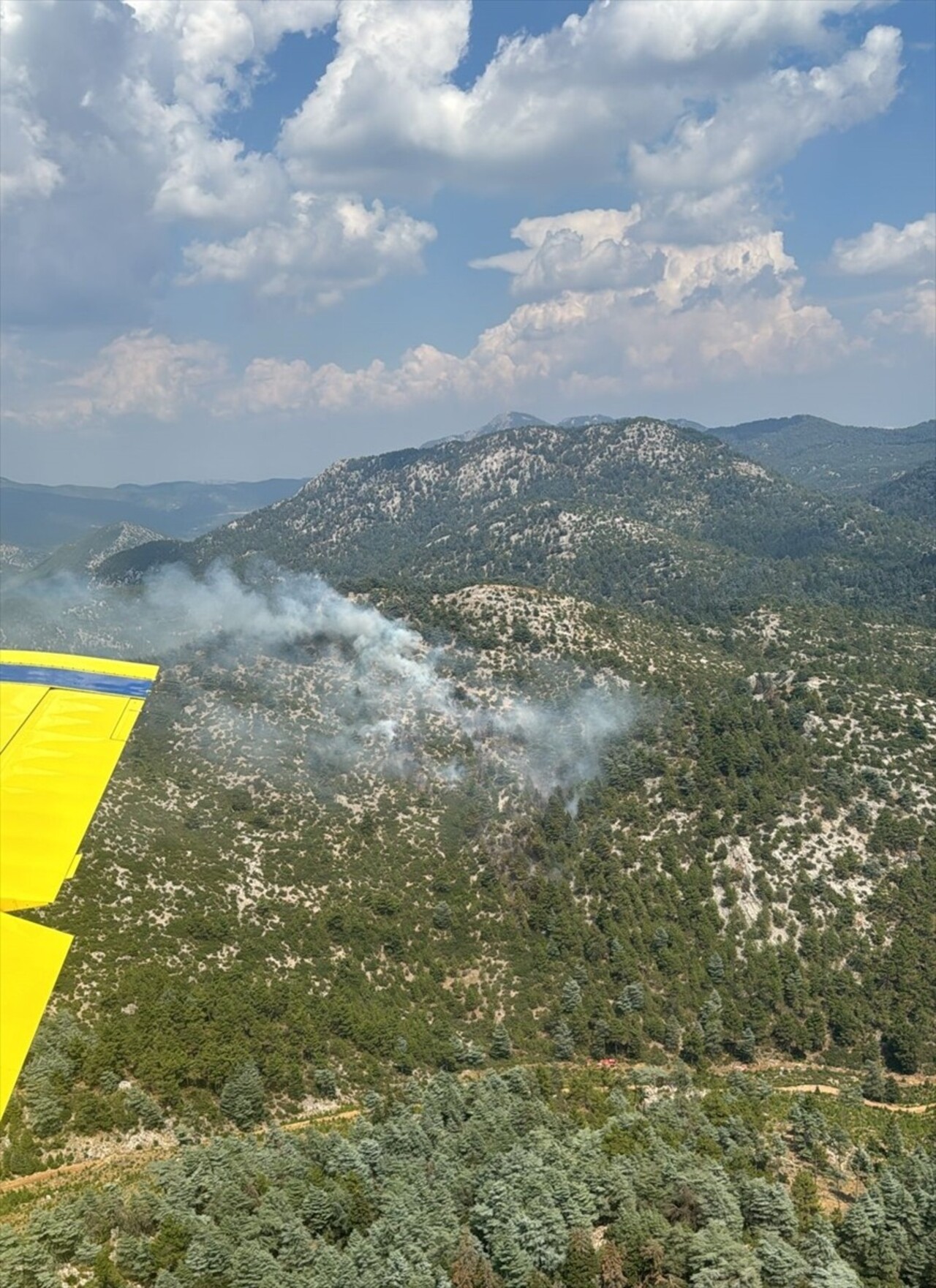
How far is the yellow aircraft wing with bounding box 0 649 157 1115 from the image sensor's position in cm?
1272

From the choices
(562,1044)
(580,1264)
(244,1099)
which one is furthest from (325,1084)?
(580,1264)

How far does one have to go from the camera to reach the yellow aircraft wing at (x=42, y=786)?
41.7ft

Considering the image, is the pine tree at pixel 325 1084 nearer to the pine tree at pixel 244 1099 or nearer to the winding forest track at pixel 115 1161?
the winding forest track at pixel 115 1161

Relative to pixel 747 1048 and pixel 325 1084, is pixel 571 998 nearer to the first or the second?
pixel 747 1048

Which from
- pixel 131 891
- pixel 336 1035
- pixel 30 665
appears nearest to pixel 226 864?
pixel 131 891

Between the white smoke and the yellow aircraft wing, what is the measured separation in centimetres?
11558

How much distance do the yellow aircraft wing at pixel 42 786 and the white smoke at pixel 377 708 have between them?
11558 centimetres

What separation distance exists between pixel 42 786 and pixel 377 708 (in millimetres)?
136169

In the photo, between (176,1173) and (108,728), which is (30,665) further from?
(176,1173)

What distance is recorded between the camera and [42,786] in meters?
18.1

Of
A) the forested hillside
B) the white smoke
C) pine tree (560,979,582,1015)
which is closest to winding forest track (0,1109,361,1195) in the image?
the forested hillside

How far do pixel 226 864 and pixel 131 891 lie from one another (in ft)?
53.3

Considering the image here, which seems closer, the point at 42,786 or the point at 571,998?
the point at 42,786

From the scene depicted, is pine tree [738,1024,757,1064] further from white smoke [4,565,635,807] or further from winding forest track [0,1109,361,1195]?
winding forest track [0,1109,361,1195]
